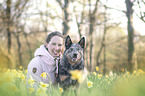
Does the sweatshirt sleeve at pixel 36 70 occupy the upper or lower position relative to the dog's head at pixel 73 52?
lower

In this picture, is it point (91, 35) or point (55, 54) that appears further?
point (91, 35)

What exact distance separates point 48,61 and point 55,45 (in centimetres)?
42

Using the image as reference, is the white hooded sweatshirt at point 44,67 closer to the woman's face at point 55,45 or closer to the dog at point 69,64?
the woman's face at point 55,45

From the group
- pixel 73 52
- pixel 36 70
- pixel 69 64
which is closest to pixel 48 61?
pixel 36 70

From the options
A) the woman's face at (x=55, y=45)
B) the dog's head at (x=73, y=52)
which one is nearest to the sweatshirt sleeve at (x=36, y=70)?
the woman's face at (x=55, y=45)

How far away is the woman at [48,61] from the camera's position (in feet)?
10.8

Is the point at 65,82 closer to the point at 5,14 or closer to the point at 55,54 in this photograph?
the point at 55,54

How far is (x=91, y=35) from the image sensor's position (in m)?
11.7

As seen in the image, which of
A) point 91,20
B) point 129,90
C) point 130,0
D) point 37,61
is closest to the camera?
point 129,90

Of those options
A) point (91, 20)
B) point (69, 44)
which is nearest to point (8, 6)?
point (91, 20)

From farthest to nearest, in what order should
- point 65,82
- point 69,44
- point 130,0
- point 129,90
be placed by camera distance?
1. point 130,0
2. point 69,44
3. point 65,82
4. point 129,90

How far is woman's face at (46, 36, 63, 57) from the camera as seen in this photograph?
3.39m

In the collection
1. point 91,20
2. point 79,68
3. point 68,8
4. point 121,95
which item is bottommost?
point 79,68

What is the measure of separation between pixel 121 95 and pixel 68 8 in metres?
9.08
